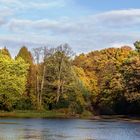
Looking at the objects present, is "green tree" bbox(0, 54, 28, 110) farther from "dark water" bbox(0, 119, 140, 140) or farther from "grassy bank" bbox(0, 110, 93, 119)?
"dark water" bbox(0, 119, 140, 140)

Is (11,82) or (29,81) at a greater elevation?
(29,81)

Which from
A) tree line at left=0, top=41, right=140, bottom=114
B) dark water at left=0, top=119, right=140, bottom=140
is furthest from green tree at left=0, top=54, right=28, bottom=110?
dark water at left=0, top=119, right=140, bottom=140

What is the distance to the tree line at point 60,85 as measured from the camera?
100938mm

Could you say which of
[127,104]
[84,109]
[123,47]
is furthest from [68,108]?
[123,47]

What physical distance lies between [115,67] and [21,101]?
24.3m

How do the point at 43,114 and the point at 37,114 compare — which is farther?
the point at 43,114

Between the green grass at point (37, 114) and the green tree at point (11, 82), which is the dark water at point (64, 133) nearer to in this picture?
the green grass at point (37, 114)

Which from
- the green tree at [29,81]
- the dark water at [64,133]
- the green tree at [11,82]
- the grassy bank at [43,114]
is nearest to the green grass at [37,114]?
the grassy bank at [43,114]

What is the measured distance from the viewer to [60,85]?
106 metres

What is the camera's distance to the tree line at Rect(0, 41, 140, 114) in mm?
100938

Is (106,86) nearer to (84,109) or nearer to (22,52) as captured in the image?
(84,109)

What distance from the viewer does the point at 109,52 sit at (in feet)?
424

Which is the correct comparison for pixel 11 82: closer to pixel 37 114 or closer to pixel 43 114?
pixel 37 114

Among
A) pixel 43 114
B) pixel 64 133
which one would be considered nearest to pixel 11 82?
pixel 43 114
